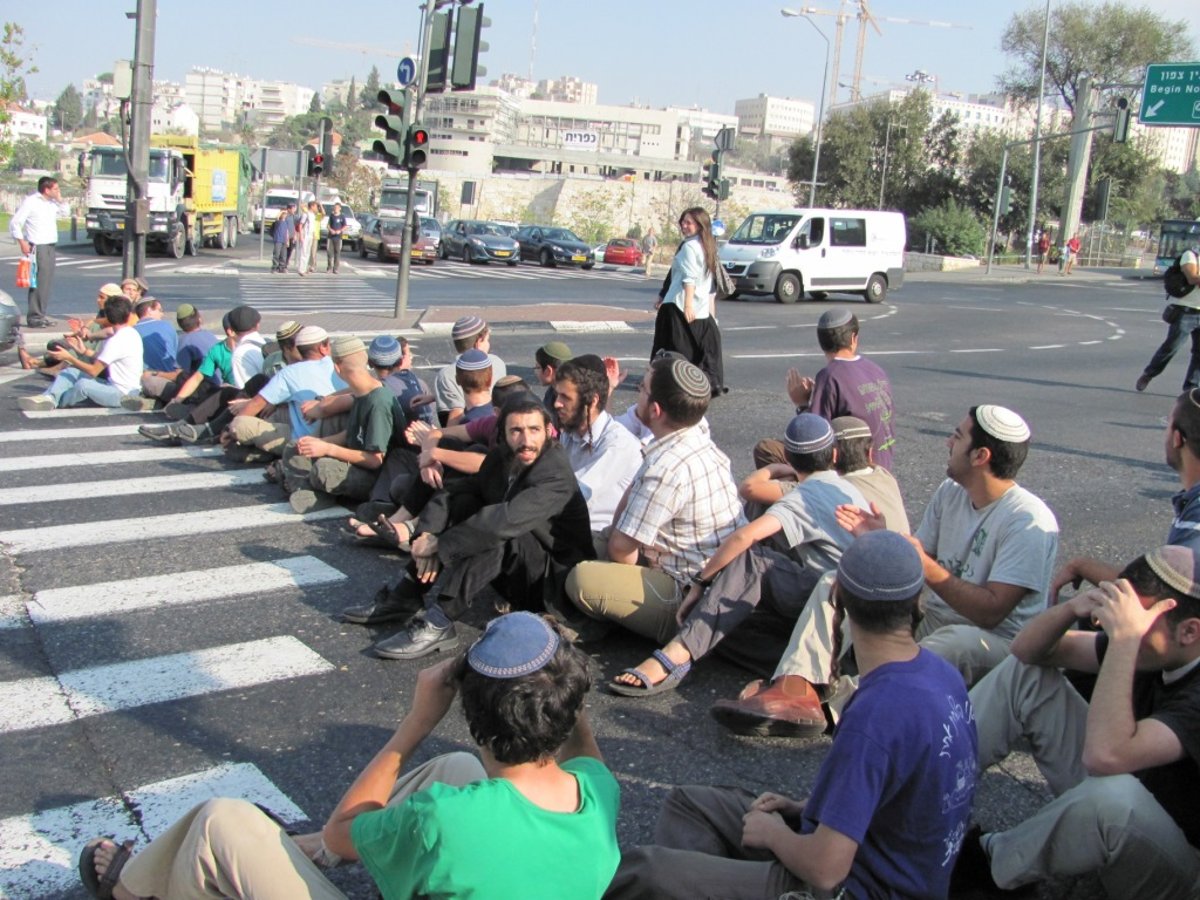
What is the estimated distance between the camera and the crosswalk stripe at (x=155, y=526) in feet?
23.6

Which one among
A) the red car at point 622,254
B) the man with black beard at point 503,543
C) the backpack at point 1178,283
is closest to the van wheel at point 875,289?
the backpack at point 1178,283

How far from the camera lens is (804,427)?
5.09 metres

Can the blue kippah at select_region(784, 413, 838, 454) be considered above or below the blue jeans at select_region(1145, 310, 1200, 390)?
below

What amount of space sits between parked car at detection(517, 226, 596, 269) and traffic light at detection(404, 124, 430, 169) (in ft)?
91.6

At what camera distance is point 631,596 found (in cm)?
529

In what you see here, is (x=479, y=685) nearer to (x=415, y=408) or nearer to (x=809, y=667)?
(x=809, y=667)

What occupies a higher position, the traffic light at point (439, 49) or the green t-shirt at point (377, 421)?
the traffic light at point (439, 49)

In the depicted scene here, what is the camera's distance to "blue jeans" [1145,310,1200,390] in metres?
12.2

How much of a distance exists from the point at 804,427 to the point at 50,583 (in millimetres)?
4204

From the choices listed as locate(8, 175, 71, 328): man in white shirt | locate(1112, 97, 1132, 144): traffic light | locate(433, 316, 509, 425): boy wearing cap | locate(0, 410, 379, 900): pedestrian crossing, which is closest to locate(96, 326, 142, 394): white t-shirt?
locate(0, 410, 379, 900): pedestrian crossing

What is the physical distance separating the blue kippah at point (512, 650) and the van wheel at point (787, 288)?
26224mm

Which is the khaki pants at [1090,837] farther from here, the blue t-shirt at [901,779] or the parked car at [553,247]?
the parked car at [553,247]

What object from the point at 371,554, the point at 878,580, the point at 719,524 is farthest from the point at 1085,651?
the point at 371,554

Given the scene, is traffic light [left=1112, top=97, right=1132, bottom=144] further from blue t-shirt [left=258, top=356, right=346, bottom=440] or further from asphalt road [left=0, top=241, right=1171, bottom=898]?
blue t-shirt [left=258, top=356, right=346, bottom=440]
